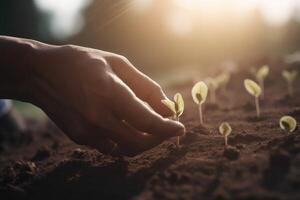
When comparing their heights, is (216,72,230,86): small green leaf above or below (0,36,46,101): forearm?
above

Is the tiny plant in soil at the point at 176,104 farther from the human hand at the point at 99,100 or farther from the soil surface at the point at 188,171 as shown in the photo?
the soil surface at the point at 188,171

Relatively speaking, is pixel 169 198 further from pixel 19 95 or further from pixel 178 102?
pixel 19 95

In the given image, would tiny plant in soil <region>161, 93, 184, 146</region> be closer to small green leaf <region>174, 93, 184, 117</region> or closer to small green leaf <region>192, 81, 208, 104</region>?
small green leaf <region>174, 93, 184, 117</region>

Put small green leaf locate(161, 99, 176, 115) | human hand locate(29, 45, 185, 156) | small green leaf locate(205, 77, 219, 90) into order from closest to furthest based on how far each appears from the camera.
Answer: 1. human hand locate(29, 45, 185, 156)
2. small green leaf locate(161, 99, 176, 115)
3. small green leaf locate(205, 77, 219, 90)

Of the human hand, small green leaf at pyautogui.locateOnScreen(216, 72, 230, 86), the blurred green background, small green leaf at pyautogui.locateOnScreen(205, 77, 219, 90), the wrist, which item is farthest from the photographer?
the blurred green background

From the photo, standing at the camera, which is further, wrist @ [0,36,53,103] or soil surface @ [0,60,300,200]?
wrist @ [0,36,53,103]

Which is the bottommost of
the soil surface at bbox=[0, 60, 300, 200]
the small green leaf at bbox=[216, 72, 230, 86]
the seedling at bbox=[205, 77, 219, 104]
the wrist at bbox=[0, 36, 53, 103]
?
the soil surface at bbox=[0, 60, 300, 200]

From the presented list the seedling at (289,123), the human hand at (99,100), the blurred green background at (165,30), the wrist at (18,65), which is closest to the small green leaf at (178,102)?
the human hand at (99,100)

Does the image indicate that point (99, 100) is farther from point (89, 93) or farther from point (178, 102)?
point (178, 102)

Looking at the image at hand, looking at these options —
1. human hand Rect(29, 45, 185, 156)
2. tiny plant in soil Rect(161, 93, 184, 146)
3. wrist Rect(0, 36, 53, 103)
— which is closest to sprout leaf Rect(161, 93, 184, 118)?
tiny plant in soil Rect(161, 93, 184, 146)
